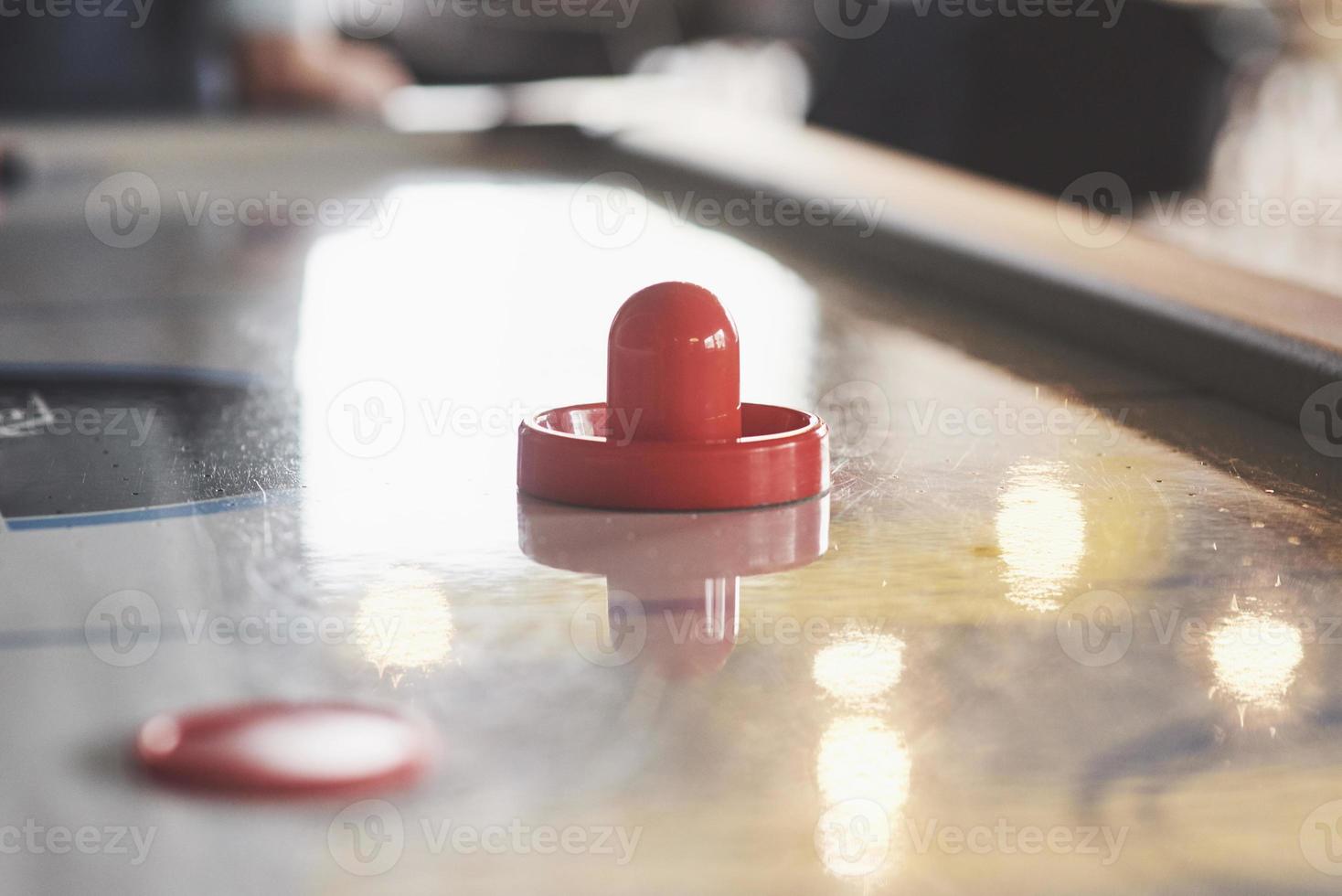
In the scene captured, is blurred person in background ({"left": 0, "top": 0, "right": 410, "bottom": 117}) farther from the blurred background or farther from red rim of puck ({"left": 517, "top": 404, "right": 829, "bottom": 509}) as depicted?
red rim of puck ({"left": 517, "top": 404, "right": 829, "bottom": 509})

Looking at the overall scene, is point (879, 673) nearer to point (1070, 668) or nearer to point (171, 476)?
point (1070, 668)

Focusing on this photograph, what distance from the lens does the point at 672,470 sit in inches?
44.5

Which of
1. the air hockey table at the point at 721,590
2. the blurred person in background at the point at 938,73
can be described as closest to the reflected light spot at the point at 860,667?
the air hockey table at the point at 721,590

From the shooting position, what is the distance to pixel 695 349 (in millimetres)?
1191

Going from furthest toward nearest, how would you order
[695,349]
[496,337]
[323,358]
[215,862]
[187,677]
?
1. [496,337]
2. [323,358]
3. [695,349]
4. [187,677]
5. [215,862]

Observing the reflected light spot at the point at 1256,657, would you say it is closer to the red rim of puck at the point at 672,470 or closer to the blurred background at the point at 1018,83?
the red rim of puck at the point at 672,470

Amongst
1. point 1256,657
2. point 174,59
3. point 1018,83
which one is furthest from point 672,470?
point 174,59

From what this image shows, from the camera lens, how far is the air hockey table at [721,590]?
24.2 inches

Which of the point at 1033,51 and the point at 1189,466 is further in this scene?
the point at 1033,51

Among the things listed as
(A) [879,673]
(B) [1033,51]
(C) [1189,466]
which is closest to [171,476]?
(A) [879,673]

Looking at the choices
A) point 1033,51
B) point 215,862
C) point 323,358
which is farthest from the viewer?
point 1033,51

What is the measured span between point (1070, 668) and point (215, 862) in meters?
0.43

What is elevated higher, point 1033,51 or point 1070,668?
point 1033,51

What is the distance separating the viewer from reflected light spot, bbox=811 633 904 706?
30.4 inches
